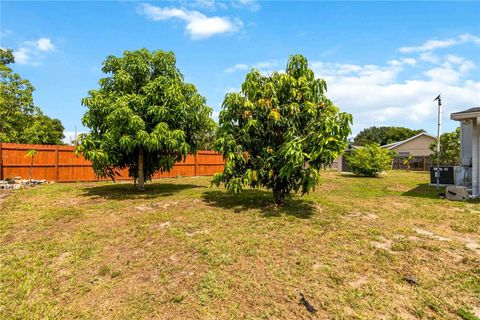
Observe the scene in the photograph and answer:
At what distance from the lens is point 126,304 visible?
2795 mm

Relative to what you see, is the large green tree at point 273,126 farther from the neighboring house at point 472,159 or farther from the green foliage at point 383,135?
the green foliage at point 383,135

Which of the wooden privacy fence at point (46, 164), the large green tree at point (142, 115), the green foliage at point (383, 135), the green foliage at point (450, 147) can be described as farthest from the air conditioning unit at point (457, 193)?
the green foliage at point (383, 135)

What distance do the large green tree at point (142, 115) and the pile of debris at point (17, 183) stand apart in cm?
369

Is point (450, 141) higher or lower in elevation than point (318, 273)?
higher

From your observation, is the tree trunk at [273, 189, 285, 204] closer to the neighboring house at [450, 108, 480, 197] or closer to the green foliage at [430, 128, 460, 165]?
the neighboring house at [450, 108, 480, 197]

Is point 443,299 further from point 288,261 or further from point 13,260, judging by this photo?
point 13,260

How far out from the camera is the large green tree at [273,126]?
5.78m

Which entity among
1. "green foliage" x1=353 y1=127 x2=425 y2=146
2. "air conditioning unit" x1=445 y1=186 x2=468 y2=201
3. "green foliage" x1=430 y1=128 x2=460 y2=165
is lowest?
"air conditioning unit" x1=445 y1=186 x2=468 y2=201

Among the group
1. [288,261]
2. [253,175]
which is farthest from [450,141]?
[288,261]

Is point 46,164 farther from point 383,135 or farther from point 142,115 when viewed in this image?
point 383,135

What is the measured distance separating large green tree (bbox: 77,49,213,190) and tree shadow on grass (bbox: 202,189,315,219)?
1908 mm

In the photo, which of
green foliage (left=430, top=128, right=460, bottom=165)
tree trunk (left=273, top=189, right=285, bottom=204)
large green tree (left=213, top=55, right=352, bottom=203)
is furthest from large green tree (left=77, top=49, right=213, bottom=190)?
green foliage (left=430, top=128, right=460, bottom=165)

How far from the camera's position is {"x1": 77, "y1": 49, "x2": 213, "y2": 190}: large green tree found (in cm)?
729

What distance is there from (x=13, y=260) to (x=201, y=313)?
10.0ft
